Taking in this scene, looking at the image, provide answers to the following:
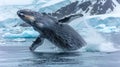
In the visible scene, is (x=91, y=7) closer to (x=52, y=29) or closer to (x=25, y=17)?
(x=52, y=29)

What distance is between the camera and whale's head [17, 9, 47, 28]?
1347 centimetres

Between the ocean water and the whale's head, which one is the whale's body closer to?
the whale's head

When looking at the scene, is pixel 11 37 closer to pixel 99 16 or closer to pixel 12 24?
pixel 12 24

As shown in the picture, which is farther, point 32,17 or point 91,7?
point 91,7

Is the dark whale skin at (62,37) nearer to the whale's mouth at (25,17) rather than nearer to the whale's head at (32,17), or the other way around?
the whale's head at (32,17)

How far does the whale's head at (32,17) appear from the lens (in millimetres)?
13469

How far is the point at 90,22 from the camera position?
30.9 m

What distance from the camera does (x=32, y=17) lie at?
1368 cm

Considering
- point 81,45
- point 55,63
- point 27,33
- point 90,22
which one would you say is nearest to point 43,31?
point 81,45

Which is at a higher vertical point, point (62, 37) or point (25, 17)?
A: point (25, 17)

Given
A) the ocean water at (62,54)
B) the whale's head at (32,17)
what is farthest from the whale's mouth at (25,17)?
the ocean water at (62,54)

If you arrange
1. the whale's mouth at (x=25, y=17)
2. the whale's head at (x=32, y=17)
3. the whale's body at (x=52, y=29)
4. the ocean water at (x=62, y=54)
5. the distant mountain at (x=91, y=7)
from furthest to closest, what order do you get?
the distant mountain at (x=91, y=7), the whale's body at (x=52, y=29), the whale's head at (x=32, y=17), the whale's mouth at (x=25, y=17), the ocean water at (x=62, y=54)

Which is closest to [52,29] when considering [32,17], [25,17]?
[32,17]

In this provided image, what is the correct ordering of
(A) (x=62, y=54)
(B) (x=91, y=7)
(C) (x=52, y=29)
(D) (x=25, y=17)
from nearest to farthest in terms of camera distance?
(A) (x=62, y=54) < (D) (x=25, y=17) < (C) (x=52, y=29) < (B) (x=91, y=7)
